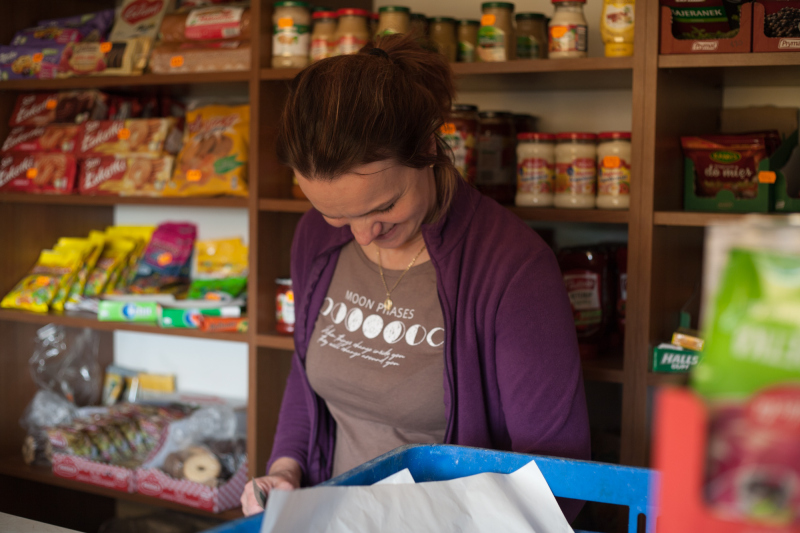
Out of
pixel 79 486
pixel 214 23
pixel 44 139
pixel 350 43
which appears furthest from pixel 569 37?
pixel 79 486

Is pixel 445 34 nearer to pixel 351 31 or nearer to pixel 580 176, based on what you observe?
pixel 351 31

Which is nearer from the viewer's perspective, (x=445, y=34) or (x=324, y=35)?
(x=445, y=34)

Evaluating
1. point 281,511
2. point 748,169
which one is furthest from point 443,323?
point 748,169

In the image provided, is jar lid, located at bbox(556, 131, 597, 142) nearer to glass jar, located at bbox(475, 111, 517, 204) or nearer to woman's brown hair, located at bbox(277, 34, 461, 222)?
glass jar, located at bbox(475, 111, 517, 204)

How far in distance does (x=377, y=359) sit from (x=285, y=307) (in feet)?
2.31

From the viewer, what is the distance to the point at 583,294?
5.42 ft

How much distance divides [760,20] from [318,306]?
985 mm

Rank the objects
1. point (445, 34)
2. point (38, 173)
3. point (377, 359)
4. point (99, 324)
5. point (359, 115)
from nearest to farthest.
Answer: point (359, 115) → point (377, 359) → point (445, 34) → point (99, 324) → point (38, 173)

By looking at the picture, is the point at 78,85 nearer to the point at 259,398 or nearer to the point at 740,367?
the point at 259,398

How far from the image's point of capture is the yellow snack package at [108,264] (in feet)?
7.61

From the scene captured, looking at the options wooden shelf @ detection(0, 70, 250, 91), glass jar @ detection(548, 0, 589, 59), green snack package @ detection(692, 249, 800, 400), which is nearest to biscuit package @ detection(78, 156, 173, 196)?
wooden shelf @ detection(0, 70, 250, 91)

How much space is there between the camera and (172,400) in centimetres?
250

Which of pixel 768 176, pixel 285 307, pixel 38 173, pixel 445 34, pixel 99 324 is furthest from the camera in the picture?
pixel 38 173

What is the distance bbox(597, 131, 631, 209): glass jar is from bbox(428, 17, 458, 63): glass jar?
389 mm
